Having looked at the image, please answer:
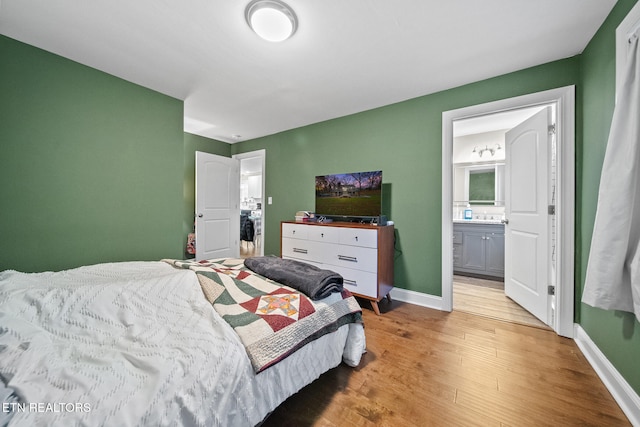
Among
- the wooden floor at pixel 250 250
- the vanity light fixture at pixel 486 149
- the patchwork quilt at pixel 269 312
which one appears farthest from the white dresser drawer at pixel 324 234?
the vanity light fixture at pixel 486 149

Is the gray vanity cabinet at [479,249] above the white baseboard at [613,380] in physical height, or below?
above

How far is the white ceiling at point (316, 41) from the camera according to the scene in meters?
1.55

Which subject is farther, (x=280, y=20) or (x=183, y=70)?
(x=183, y=70)

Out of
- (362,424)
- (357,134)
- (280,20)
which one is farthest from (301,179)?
(362,424)

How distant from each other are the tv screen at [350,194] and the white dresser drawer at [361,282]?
681 mm

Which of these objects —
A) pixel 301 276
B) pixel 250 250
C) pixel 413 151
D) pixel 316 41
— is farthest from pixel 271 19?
pixel 250 250

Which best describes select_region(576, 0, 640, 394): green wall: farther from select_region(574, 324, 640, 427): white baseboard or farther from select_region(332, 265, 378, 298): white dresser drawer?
select_region(332, 265, 378, 298): white dresser drawer

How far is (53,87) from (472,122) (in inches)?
190

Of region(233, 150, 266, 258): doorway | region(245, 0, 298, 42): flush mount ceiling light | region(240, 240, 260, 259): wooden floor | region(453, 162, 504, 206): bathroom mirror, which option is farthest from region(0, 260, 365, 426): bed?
region(240, 240, 260, 259): wooden floor

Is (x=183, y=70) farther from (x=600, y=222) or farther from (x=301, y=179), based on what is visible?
(x=600, y=222)

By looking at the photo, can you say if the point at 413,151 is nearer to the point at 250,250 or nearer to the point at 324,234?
the point at 324,234

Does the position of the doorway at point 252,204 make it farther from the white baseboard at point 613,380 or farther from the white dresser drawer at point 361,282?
the white baseboard at point 613,380

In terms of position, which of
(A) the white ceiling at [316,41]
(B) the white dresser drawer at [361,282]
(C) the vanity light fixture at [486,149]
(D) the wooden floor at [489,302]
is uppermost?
(A) the white ceiling at [316,41]

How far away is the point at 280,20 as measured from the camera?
1.60 m
